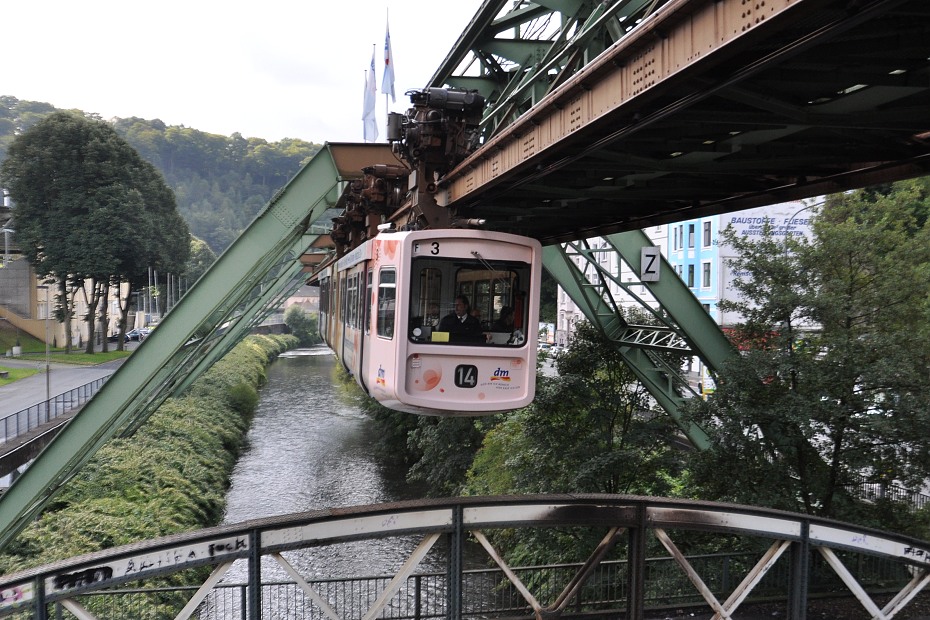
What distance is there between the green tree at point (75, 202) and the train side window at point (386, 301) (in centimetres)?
3716

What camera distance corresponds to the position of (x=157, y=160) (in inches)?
4545

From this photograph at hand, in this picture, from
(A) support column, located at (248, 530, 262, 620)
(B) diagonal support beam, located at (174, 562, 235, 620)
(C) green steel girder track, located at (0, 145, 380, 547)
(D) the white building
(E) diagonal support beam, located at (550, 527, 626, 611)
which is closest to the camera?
(B) diagonal support beam, located at (174, 562, 235, 620)

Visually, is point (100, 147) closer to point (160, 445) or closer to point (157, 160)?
point (160, 445)

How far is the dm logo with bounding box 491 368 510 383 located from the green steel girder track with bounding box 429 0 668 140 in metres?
2.85

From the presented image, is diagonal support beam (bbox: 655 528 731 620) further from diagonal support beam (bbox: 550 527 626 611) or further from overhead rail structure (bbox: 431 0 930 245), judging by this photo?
overhead rail structure (bbox: 431 0 930 245)

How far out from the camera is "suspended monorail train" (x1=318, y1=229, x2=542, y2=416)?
27.1 feet

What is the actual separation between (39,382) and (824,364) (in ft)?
104

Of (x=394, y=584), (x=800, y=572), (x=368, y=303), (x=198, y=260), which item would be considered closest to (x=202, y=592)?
(x=394, y=584)

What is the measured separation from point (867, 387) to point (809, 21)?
6599 millimetres

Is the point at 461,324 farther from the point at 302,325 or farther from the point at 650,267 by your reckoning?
the point at 302,325

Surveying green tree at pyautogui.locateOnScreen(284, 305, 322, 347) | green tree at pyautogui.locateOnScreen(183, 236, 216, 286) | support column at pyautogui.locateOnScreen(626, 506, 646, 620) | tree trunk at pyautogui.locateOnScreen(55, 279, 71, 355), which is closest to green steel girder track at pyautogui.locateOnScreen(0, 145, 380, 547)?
support column at pyautogui.locateOnScreen(626, 506, 646, 620)

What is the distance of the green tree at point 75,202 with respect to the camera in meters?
40.8

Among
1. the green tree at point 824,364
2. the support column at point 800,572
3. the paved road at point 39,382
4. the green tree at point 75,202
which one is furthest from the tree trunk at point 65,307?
the support column at point 800,572

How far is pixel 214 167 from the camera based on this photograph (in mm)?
120875
